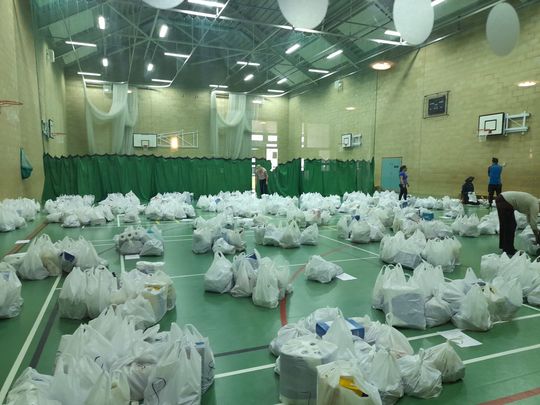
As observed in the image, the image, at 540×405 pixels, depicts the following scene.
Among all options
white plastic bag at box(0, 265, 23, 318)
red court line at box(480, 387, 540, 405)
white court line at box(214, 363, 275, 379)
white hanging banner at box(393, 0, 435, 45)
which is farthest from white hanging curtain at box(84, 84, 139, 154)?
red court line at box(480, 387, 540, 405)

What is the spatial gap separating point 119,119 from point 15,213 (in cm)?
1137

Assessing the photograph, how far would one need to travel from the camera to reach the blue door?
17127 millimetres

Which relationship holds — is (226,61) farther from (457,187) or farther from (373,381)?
(373,381)

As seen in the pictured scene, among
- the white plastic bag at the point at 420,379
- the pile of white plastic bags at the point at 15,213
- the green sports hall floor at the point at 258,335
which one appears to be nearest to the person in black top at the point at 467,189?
the green sports hall floor at the point at 258,335

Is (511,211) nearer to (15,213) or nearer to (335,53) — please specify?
(15,213)

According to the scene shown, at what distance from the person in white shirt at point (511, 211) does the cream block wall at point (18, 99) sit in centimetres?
1092

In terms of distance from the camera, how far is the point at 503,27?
26.4 feet

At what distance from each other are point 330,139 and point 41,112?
14.4m

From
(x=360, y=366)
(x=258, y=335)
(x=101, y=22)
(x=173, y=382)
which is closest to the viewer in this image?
(x=173, y=382)

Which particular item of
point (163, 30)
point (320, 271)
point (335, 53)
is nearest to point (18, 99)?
point (163, 30)

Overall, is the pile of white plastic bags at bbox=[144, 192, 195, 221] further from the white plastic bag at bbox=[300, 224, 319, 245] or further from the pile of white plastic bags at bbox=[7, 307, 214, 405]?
the pile of white plastic bags at bbox=[7, 307, 214, 405]

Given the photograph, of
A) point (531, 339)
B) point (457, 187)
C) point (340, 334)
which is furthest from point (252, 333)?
point (457, 187)

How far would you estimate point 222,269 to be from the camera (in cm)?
426

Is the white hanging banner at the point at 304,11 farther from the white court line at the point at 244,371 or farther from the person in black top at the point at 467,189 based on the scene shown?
the person in black top at the point at 467,189
